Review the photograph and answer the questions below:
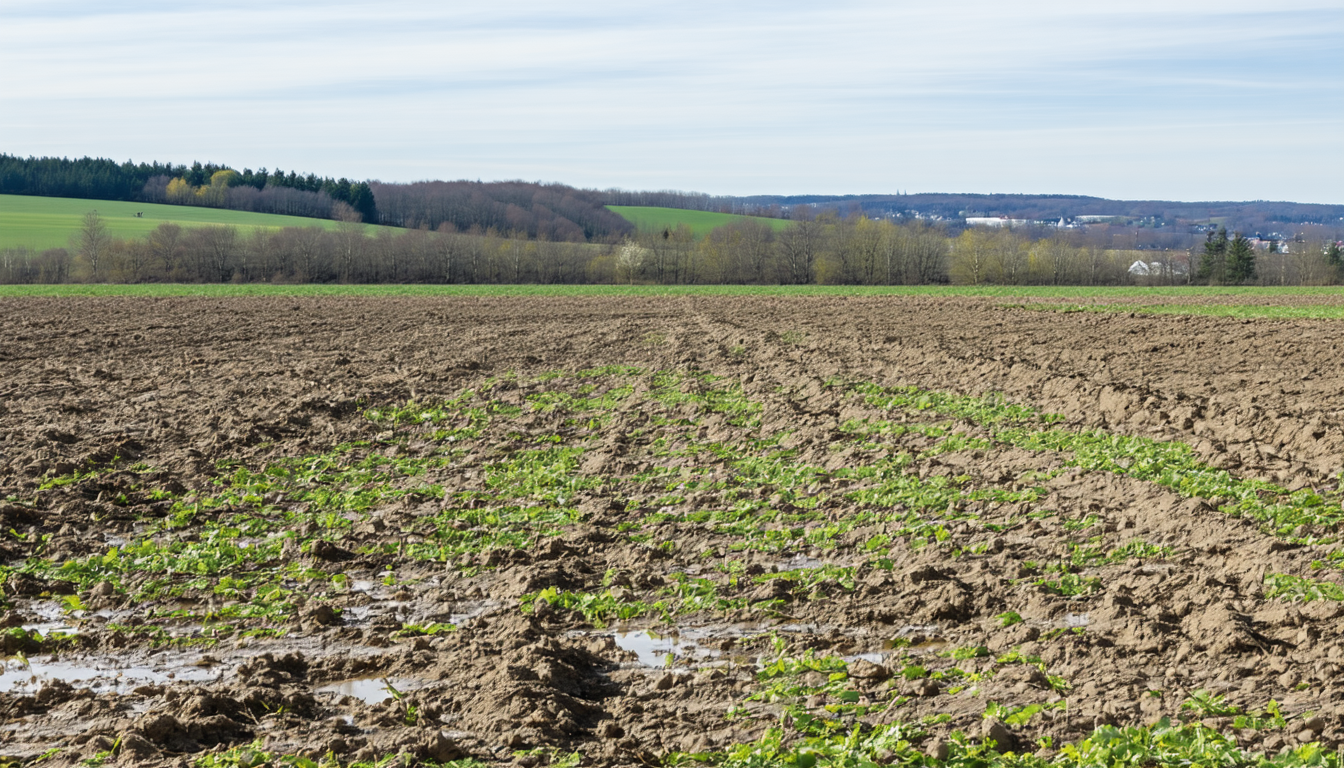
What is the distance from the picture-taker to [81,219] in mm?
127250

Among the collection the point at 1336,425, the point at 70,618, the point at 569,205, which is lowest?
the point at 70,618

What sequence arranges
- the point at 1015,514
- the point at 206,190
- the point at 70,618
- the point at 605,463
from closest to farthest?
the point at 70,618
the point at 1015,514
the point at 605,463
the point at 206,190

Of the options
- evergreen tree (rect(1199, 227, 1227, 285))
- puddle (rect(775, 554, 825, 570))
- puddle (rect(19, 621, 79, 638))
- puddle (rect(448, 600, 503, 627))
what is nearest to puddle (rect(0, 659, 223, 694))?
puddle (rect(19, 621, 79, 638))

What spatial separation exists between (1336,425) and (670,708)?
12287 millimetres

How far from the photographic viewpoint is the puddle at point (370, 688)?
6809 mm

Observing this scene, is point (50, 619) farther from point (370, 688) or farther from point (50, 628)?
point (370, 688)

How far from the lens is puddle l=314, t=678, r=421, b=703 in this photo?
6.81 m

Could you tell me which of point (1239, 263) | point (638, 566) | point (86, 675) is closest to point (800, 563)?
point (638, 566)

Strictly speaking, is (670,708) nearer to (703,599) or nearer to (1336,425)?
(703,599)

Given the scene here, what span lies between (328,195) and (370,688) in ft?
502

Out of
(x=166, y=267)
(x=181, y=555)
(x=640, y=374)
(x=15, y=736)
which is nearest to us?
(x=15, y=736)

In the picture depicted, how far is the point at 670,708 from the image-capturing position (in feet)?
21.3

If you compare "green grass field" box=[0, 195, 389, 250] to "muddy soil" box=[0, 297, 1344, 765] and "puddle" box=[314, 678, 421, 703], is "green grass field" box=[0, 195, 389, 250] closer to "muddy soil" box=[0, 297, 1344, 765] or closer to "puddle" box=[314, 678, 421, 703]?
"muddy soil" box=[0, 297, 1344, 765]

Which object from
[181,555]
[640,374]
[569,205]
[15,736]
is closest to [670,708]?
[15,736]
